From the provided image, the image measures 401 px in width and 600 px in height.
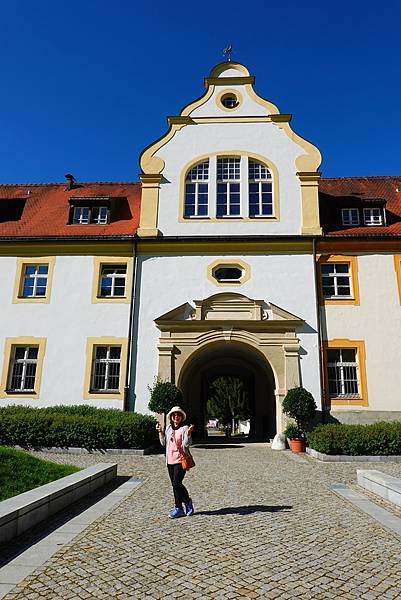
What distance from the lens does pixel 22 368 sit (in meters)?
17.6

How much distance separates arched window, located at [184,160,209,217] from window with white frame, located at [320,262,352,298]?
17.5 ft

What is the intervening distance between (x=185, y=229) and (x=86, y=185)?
7.91 meters

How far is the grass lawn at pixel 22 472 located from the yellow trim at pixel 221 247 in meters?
10.7

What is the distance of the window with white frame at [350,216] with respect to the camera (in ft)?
63.0

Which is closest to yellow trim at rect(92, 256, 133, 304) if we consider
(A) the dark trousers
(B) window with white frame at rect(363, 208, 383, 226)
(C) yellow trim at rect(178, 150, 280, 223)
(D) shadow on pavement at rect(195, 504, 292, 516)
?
(C) yellow trim at rect(178, 150, 280, 223)

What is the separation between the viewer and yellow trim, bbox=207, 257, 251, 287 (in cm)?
1775

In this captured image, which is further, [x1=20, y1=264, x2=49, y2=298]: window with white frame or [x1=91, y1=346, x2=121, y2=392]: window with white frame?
[x1=20, y1=264, x2=49, y2=298]: window with white frame

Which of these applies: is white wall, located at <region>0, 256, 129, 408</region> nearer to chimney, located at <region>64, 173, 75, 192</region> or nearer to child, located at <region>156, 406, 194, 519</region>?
chimney, located at <region>64, 173, 75, 192</region>

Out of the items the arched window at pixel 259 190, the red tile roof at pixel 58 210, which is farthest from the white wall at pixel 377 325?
the red tile roof at pixel 58 210

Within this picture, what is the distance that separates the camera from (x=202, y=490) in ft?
27.6

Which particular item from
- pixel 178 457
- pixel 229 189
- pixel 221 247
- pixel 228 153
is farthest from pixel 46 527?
pixel 228 153

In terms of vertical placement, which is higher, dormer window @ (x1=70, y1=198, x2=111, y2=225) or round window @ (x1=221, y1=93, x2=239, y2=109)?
round window @ (x1=221, y1=93, x2=239, y2=109)

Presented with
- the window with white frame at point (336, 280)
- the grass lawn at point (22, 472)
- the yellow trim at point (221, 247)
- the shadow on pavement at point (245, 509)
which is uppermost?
the yellow trim at point (221, 247)

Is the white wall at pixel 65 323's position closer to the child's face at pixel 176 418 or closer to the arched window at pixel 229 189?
the arched window at pixel 229 189
